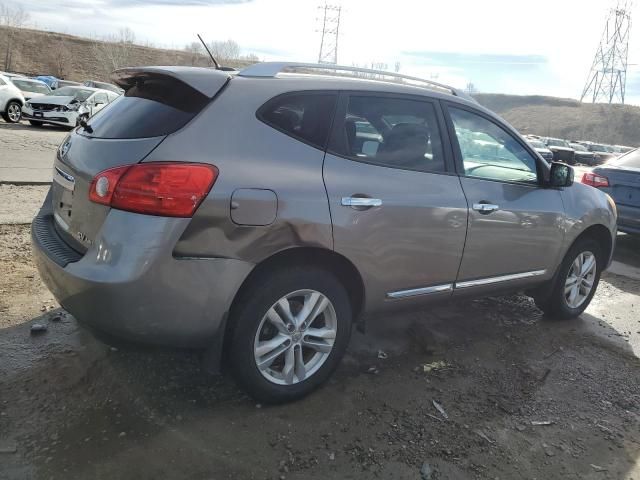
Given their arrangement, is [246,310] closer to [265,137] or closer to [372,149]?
[265,137]

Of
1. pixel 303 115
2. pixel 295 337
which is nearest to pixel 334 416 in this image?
pixel 295 337

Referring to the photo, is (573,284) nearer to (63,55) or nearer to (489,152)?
(489,152)

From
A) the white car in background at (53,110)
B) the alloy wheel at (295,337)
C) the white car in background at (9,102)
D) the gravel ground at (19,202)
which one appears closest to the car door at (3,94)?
the white car in background at (9,102)

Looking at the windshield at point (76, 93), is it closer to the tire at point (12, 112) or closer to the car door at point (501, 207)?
the tire at point (12, 112)

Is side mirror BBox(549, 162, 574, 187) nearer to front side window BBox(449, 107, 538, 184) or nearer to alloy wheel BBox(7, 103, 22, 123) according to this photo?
front side window BBox(449, 107, 538, 184)

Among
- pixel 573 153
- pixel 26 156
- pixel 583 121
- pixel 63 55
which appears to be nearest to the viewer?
pixel 26 156

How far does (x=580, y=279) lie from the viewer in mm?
4688

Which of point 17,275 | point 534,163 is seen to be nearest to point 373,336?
point 534,163

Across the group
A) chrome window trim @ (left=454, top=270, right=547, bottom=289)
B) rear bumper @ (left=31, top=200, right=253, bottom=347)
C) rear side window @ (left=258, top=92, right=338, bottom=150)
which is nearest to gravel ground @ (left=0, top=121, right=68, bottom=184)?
rear bumper @ (left=31, top=200, right=253, bottom=347)

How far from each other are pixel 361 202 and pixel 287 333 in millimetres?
799

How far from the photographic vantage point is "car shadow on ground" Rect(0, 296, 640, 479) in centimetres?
249

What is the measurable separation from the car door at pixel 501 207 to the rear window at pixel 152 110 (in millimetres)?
1743

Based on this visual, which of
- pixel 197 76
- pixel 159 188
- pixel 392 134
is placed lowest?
pixel 159 188

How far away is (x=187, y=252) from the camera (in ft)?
8.05
